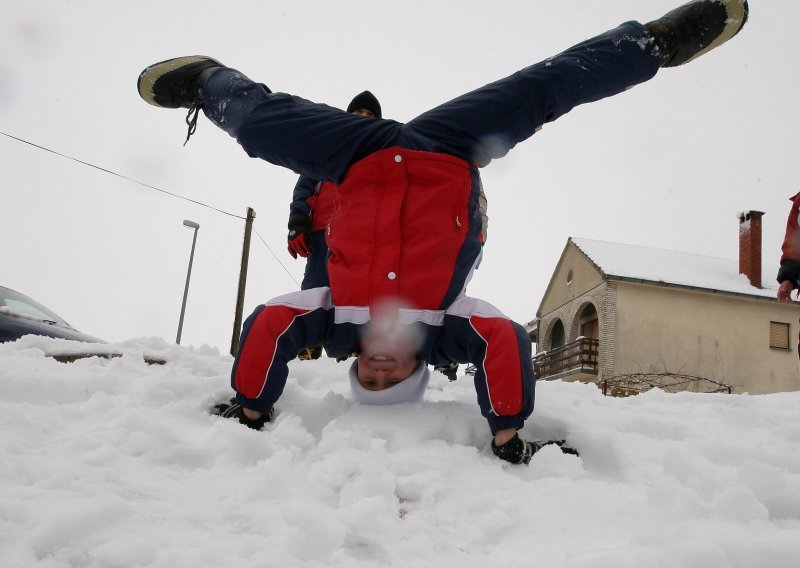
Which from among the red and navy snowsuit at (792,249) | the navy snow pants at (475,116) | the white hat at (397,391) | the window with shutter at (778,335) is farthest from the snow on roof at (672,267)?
the white hat at (397,391)

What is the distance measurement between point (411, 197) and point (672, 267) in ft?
68.6

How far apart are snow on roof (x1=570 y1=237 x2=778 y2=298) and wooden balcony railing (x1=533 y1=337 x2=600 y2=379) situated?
2.33 metres

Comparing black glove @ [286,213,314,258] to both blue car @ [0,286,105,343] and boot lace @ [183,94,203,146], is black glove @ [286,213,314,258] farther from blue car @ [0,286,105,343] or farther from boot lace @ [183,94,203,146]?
blue car @ [0,286,105,343]

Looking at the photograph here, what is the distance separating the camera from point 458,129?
2307 mm

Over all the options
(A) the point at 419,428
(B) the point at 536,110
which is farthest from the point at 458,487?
(B) the point at 536,110

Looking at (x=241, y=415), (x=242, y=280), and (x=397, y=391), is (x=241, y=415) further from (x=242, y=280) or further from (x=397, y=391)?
(x=242, y=280)

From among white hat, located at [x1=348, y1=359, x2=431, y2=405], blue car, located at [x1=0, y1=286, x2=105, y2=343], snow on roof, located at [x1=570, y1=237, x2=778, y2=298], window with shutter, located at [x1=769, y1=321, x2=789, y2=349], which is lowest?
white hat, located at [x1=348, y1=359, x2=431, y2=405]

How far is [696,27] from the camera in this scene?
2367 millimetres

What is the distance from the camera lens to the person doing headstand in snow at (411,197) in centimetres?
225

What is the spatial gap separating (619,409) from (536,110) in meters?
1.38

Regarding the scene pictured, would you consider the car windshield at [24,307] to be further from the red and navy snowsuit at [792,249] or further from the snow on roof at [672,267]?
the snow on roof at [672,267]

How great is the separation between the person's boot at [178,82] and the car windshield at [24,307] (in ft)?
11.7

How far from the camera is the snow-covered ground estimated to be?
124 centimetres

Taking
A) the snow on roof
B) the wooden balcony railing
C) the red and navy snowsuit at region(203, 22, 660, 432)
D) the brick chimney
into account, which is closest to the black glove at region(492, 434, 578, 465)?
the red and navy snowsuit at region(203, 22, 660, 432)
